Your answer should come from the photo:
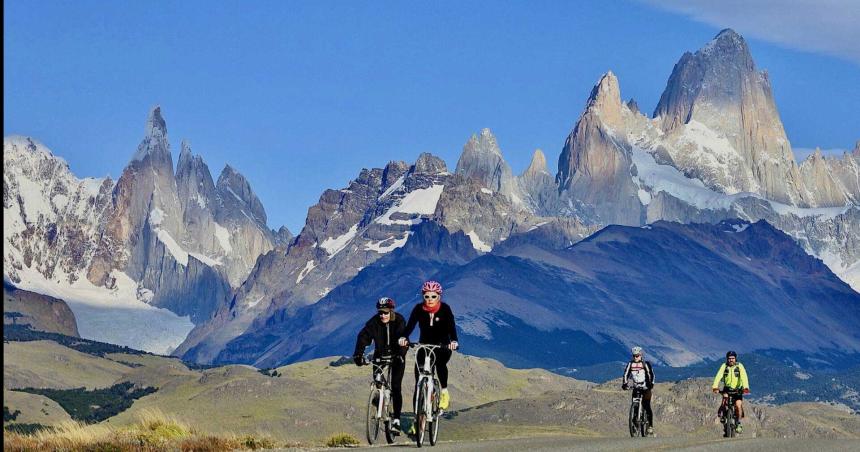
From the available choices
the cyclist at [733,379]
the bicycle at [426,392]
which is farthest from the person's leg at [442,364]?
the cyclist at [733,379]

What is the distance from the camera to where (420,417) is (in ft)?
114

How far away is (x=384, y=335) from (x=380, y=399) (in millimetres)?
1466

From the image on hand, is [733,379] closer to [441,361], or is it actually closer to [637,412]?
[637,412]

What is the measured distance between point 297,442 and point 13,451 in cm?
1176

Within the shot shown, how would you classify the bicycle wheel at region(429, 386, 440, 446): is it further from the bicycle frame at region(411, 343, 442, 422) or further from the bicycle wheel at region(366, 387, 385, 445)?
the bicycle wheel at region(366, 387, 385, 445)

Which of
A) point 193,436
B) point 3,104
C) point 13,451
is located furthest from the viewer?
point 193,436

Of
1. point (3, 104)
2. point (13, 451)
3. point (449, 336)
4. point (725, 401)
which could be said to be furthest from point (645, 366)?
point (3, 104)

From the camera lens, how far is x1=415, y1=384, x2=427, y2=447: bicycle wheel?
34250 mm

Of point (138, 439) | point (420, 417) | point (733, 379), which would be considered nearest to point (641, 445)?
point (420, 417)

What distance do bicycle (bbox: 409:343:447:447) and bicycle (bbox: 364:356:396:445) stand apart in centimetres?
62

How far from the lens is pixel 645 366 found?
51.0 m

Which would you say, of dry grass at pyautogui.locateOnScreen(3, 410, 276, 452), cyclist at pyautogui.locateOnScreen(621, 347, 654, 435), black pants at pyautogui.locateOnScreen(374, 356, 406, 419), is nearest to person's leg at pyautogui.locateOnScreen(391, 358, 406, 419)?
black pants at pyautogui.locateOnScreen(374, 356, 406, 419)

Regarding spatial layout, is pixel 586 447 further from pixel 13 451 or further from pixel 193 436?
pixel 13 451

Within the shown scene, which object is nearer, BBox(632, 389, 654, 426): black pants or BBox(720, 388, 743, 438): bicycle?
BBox(632, 389, 654, 426): black pants
